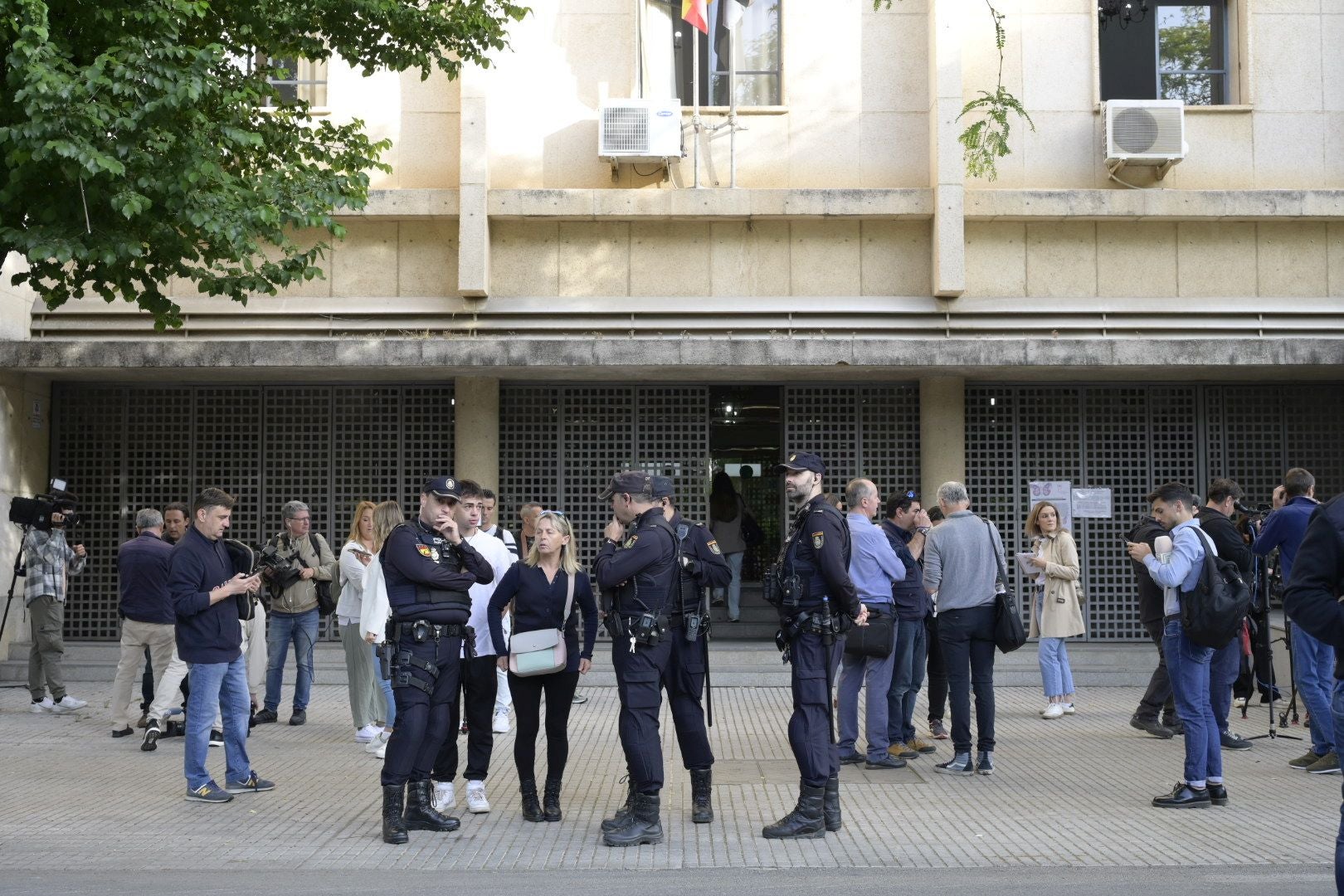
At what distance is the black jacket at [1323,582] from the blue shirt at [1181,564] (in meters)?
2.99

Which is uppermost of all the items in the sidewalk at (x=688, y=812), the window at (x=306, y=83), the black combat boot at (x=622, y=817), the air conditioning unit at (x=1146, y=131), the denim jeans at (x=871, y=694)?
the window at (x=306, y=83)

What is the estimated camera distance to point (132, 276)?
1001cm

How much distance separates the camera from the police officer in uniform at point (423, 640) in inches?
301

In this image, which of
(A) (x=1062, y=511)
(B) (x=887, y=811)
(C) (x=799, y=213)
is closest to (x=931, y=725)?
(B) (x=887, y=811)

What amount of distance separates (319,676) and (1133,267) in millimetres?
9952

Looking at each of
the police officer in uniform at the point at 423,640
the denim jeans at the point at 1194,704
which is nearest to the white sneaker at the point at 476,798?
the police officer in uniform at the point at 423,640

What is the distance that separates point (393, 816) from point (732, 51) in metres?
11.0

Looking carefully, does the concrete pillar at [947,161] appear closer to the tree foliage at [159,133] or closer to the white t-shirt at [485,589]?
the tree foliage at [159,133]

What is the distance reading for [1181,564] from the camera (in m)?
8.36

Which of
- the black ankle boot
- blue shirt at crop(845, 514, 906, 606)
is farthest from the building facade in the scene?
the black ankle boot

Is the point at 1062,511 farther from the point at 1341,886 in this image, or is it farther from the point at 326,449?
the point at 1341,886

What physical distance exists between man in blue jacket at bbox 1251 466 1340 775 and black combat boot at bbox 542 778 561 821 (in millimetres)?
5315

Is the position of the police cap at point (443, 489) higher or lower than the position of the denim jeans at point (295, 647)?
higher

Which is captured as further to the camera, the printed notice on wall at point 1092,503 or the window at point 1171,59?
the window at point 1171,59
